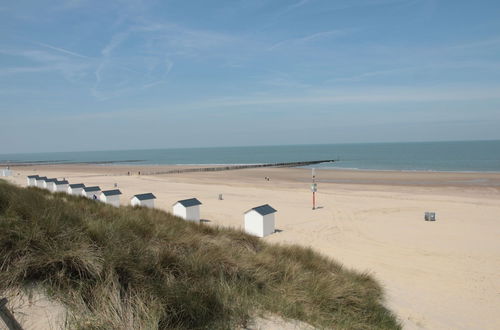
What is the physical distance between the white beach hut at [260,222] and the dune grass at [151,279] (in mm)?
7425

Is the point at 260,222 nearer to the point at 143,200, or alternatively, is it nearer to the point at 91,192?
the point at 143,200

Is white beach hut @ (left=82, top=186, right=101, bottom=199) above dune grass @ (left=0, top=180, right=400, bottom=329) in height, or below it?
below

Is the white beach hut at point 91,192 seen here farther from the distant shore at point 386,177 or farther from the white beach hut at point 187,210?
the distant shore at point 386,177

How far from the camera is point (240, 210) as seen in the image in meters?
21.0

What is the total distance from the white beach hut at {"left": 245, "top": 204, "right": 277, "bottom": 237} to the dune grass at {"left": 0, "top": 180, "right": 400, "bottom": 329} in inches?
292

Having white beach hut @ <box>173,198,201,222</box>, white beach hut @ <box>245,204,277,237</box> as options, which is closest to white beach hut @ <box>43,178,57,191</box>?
white beach hut @ <box>173,198,201,222</box>

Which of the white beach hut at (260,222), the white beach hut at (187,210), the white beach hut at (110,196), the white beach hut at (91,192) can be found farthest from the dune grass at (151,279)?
the white beach hut at (91,192)

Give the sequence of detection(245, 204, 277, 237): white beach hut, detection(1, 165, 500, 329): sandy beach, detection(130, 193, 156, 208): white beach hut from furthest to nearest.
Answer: detection(130, 193, 156, 208): white beach hut, detection(245, 204, 277, 237): white beach hut, detection(1, 165, 500, 329): sandy beach

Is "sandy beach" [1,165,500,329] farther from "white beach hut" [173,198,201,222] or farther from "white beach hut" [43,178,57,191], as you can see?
"white beach hut" [43,178,57,191]

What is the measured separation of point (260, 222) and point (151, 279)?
10.0m

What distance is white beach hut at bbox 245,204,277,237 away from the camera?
1420 centimetres

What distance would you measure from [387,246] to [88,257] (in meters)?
11.4

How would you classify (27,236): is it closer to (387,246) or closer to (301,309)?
(301,309)

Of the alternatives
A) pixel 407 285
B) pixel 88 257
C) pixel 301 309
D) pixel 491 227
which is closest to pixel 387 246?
pixel 407 285
